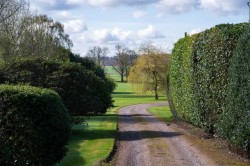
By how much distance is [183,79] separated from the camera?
26562 millimetres

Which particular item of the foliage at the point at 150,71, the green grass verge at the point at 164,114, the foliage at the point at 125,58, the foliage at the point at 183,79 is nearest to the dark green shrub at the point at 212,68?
the foliage at the point at 183,79

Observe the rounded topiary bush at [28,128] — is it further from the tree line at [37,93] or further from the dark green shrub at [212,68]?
the dark green shrub at [212,68]

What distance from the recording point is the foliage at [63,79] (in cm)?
2530

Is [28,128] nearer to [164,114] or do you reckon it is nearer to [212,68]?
[212,68]

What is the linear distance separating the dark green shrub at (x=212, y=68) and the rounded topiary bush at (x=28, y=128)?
8408mm

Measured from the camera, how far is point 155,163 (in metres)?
15.5

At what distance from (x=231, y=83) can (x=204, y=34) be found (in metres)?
5.60

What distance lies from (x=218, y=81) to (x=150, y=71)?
59.3 m

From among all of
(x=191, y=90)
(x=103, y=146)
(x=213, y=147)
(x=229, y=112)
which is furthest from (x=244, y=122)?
(x=191, y=90)

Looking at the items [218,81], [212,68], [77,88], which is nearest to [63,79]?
[77,88]

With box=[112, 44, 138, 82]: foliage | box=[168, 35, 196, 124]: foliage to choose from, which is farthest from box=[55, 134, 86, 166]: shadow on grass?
box=[112, 44, 138, 82]: foliage

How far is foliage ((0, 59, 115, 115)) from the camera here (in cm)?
2530

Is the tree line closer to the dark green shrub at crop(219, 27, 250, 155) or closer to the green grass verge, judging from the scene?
the dark green shrub at crop(219, 27, 250, 155)

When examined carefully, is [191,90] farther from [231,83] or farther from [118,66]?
[118,66]
